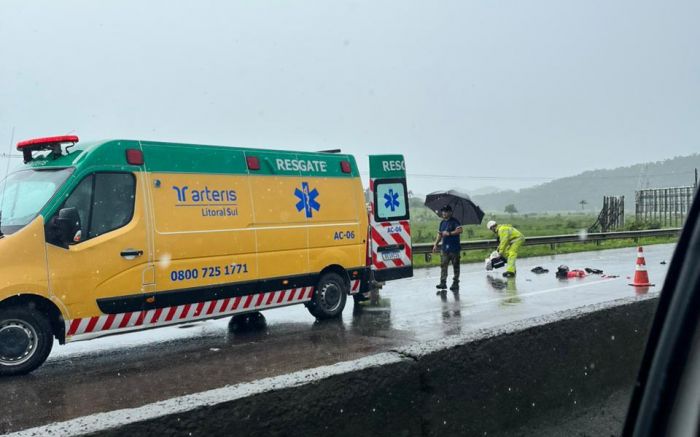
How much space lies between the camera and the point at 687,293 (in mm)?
1266

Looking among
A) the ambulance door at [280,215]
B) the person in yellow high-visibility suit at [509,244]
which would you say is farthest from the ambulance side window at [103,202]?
the person in yellow high-visibility suit at [509,244]

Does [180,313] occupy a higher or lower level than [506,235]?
lower

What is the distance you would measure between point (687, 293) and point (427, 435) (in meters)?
2.34

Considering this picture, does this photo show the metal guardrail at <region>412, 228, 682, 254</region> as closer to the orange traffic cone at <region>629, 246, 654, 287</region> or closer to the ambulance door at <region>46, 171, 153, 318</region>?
the orange traffic cone at <region>629, 246, 654, 287</region>

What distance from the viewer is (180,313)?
27.0 ft

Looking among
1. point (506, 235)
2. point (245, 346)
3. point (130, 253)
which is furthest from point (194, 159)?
point (506, 235)

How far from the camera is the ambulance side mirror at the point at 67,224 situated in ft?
23.1

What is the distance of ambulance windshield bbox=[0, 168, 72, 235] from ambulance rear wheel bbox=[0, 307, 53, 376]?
87 centimetres

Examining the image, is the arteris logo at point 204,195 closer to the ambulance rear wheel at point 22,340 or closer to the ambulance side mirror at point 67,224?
the ambulance side mirror at point 67,224

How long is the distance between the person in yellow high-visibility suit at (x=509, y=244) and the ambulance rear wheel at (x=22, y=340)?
11543 mm

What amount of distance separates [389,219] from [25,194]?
653 centimetres

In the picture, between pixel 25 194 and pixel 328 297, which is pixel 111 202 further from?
pixel 328 297

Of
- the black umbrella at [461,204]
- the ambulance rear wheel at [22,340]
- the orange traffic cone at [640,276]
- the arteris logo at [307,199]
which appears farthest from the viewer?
the black umbrella at [461,204]

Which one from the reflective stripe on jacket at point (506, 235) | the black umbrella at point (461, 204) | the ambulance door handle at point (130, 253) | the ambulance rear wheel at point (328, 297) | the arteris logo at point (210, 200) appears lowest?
the ambulance rear wheel at point (328, 297)
